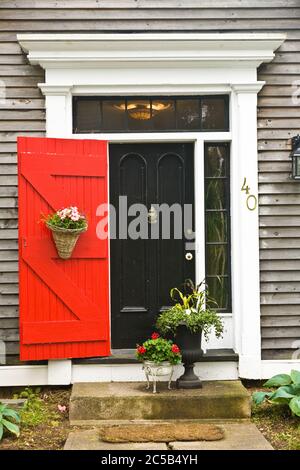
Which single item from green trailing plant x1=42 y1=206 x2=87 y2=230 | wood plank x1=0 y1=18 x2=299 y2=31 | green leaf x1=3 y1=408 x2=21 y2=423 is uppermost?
wood plank x1=0 y1=18 x2=299 y2=31

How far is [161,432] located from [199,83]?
305cm

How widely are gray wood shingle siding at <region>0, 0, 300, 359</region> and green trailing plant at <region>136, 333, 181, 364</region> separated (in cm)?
108

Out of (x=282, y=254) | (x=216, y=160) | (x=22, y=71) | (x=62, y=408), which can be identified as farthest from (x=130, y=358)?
(x=22, y=71)

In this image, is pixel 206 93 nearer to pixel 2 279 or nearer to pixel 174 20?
pixel 174 20

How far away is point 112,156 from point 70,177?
0.53m

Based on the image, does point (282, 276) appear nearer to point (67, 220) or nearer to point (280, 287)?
point (280, 287)

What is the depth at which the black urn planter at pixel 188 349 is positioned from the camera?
5.60 m

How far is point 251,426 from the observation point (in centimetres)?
525

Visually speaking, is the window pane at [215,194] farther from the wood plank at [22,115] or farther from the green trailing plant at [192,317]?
the wood plank at [22,115]

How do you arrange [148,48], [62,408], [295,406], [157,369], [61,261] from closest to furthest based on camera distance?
[295,406]
[157,369]
[62,408]
[61,261]
[148,48]

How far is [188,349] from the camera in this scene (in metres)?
5.61

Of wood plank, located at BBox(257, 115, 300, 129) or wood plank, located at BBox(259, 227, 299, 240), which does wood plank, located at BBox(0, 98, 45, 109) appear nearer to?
wood plank, located at BBox(257, 115, 300, 129)

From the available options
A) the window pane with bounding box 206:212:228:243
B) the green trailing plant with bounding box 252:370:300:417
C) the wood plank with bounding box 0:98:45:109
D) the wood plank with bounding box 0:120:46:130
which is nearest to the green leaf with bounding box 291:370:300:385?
the green trailing plant with bounding box 252:370:300:417

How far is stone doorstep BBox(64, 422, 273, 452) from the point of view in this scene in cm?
474
